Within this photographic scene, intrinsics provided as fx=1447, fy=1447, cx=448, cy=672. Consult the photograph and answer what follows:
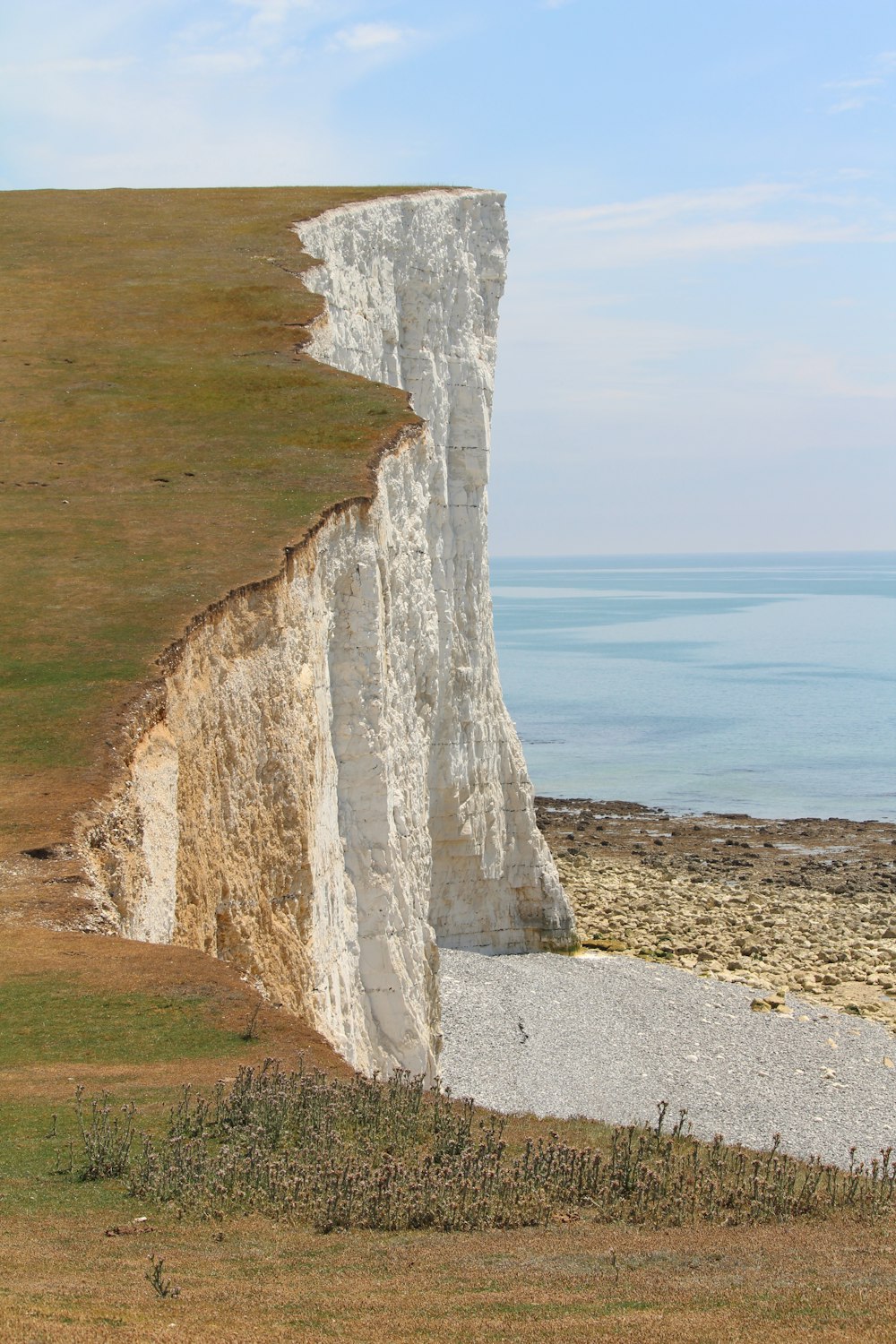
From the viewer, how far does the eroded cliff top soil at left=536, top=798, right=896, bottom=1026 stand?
33.7 metres

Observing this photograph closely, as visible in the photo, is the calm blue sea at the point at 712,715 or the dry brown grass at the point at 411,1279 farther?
the calm blue sea at the point at 712,715

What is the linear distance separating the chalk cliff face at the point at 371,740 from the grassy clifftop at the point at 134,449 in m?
0.57

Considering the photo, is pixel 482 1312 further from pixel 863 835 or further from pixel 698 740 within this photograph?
pixel 698 740

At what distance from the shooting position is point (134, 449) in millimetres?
20828

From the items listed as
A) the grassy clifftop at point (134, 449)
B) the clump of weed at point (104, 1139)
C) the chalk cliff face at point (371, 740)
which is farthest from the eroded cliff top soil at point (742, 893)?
the clump of weed at point (104, 1139)

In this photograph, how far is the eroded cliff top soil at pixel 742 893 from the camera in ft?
110

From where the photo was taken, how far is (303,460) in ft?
67.4

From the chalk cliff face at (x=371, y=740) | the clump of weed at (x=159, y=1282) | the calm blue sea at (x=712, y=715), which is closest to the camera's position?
the clump of weed at (x=159, y=1282)

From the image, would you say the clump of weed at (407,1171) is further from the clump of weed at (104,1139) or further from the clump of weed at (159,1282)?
the clump of weed at (159,1282)

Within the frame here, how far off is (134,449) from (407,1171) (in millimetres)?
14687

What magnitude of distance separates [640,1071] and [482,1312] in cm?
1870

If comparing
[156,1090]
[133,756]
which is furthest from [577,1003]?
[156,1090]

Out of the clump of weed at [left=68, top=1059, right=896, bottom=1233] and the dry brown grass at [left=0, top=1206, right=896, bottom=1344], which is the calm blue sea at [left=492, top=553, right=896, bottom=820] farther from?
the dry brown grass at [left=0, top=1206, right=896, bottom=1344]

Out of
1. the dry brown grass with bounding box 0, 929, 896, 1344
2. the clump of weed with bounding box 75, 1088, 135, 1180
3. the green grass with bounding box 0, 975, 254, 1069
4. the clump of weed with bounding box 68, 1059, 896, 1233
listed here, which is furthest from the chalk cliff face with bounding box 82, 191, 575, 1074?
the dry brown grass with bounding box 0, 929, 896, 1344
